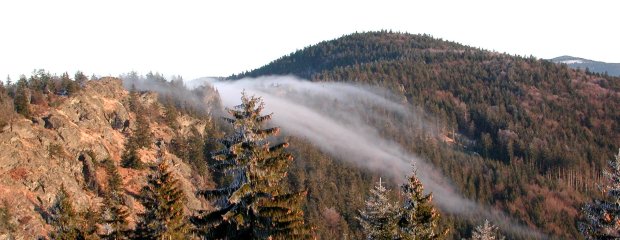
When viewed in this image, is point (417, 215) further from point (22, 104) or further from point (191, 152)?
point (191, 152)

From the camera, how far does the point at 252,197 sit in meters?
22.7

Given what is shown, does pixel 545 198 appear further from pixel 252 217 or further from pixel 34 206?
pixel 252 217

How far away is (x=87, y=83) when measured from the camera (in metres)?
128

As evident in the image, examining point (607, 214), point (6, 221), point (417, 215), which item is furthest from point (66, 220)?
point (607, 214)

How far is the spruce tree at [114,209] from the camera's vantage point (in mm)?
35812

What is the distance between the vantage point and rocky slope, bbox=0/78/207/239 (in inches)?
2798

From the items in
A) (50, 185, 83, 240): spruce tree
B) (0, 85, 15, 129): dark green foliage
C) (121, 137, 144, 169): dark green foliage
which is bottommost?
(121, 137, 144, 169): dark green foliage

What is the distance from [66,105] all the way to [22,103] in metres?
13.6

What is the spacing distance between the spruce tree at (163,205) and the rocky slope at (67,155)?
19920 mm

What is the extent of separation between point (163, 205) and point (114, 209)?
6490mm

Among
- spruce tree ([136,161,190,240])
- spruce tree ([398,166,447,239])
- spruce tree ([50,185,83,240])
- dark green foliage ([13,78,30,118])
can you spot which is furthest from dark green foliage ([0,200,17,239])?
spruce tree ([398,166,447,239])

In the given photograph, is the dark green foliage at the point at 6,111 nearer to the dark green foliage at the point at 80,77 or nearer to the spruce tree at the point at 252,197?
the dark green foliage at the point at 80,77

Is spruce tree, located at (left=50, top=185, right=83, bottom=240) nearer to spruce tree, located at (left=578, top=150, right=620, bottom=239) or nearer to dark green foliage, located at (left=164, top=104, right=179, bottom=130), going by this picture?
spruce tree, located at (left=578, top=150, right=620, bottom=239)

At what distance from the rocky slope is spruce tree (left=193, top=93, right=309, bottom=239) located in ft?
98.1
